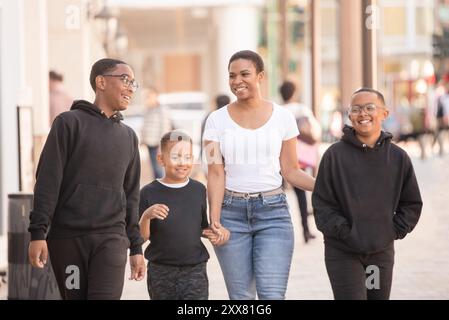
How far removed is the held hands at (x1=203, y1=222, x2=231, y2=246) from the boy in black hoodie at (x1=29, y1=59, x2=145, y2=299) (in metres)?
0.65

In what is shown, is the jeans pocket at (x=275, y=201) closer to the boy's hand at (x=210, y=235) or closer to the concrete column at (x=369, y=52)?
the boy's hand at (x=210, y=235)

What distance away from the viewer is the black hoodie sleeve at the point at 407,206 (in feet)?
21.3

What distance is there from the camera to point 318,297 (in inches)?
399

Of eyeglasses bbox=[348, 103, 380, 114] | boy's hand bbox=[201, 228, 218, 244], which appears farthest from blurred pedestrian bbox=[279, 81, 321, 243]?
eyeglasses bbox=[348, 103, 380, 114]

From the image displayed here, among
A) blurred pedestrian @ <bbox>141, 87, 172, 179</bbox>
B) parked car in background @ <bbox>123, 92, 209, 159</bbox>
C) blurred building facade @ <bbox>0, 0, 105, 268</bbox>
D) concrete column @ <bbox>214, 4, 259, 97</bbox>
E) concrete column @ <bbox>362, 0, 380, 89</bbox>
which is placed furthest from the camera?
parked car in background @ <bbox>123, 92, 209, 159</bbox>

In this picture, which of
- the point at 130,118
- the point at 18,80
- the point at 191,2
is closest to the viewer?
the point at 18,80

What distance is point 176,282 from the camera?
6.76m

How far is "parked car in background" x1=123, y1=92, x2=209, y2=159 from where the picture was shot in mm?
38719

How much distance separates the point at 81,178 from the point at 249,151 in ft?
3.55

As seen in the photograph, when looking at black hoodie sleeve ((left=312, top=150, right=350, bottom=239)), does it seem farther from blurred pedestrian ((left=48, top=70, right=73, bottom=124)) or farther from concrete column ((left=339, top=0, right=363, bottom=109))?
concrete column ((left=339, top=0, right=363, bottom=109))

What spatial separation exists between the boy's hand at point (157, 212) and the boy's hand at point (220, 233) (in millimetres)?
267

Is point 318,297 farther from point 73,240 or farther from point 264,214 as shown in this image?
point 73,240
